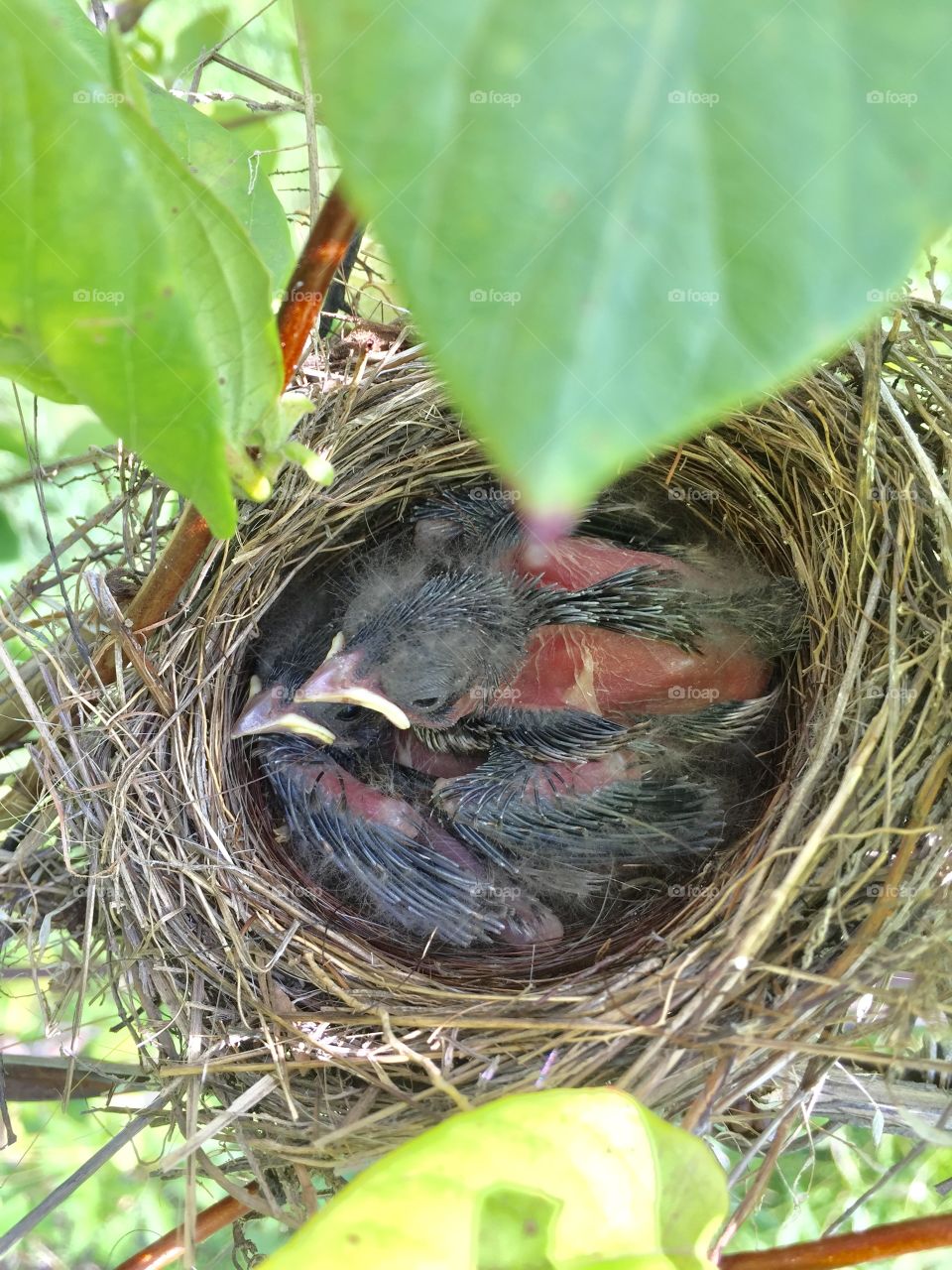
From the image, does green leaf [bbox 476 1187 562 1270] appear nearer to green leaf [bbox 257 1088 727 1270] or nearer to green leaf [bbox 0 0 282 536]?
green leaf [bbox 257 1088 727 1270]

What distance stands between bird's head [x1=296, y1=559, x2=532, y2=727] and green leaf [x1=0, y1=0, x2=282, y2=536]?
2.48ft

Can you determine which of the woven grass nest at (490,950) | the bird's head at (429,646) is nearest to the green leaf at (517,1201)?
the woven grass nest at (490,950)

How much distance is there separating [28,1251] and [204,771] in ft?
3.91

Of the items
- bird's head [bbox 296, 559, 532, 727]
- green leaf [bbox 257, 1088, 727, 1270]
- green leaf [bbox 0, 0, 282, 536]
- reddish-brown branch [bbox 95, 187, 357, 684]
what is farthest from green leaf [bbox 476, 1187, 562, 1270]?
bird's head [bbox 296, 559, 532, 727]

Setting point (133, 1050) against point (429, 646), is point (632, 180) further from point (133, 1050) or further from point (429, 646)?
point (133, 1050)

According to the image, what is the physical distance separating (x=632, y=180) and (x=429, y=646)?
107 centimetres

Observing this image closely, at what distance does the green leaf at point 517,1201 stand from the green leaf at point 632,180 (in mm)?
430

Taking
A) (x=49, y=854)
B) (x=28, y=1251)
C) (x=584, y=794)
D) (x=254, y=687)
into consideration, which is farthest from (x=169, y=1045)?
(x=28, y=1251)

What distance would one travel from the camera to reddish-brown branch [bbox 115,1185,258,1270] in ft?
2.77

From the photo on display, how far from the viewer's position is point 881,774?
91 cm

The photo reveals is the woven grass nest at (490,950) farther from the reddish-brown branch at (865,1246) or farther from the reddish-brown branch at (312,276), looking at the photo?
the reddish-brown branch at (312,276)

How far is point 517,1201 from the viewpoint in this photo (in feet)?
1.64

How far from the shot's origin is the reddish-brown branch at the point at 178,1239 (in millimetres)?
844

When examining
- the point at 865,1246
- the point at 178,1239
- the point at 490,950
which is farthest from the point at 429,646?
the point at 865,1246
